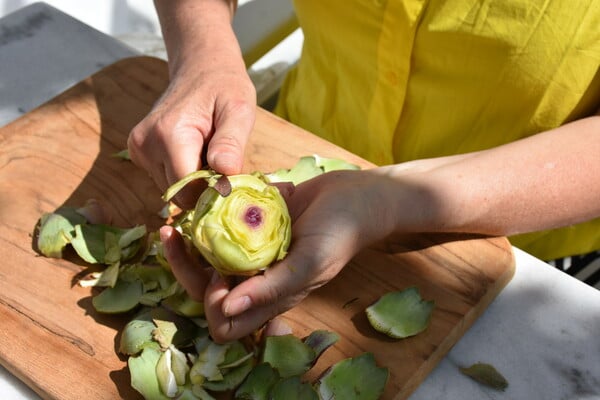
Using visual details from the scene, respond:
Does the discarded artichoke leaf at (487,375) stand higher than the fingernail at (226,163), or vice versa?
the fingernail at (226,163)

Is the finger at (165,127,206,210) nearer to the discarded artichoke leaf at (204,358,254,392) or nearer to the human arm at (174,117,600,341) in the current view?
the human arm at (174,117,600,341)

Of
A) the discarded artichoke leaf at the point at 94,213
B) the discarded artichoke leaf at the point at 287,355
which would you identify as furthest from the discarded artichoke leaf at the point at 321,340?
the discarded artichoke leaf at the point at 94,213

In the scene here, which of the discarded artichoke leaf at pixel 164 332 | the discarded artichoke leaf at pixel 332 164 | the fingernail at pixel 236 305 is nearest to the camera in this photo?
the fingernail at pixel 236 305

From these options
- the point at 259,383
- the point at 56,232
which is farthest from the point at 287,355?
the point at 56,232

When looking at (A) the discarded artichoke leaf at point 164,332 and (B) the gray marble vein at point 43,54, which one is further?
(B) the gray marble vein at point 43,54

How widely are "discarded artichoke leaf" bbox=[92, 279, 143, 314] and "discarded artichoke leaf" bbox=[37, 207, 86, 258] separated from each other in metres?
0.10

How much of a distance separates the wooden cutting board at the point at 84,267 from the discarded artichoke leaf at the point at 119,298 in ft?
0.06

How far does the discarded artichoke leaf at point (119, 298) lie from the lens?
1010mm

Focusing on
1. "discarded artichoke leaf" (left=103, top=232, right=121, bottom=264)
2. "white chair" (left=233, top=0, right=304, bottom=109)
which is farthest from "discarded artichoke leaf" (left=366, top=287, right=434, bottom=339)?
"white chair" (left=233, top=0, right=304, bottom=109)

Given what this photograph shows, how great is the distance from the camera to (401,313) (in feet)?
3.33

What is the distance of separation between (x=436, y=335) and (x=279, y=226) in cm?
26

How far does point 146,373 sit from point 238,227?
20cm

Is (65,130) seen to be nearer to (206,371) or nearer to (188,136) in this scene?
(188,136)

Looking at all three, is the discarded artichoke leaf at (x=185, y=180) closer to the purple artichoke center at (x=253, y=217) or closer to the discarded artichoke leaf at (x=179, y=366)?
the purple artichoke center at (x=253, y=217)
